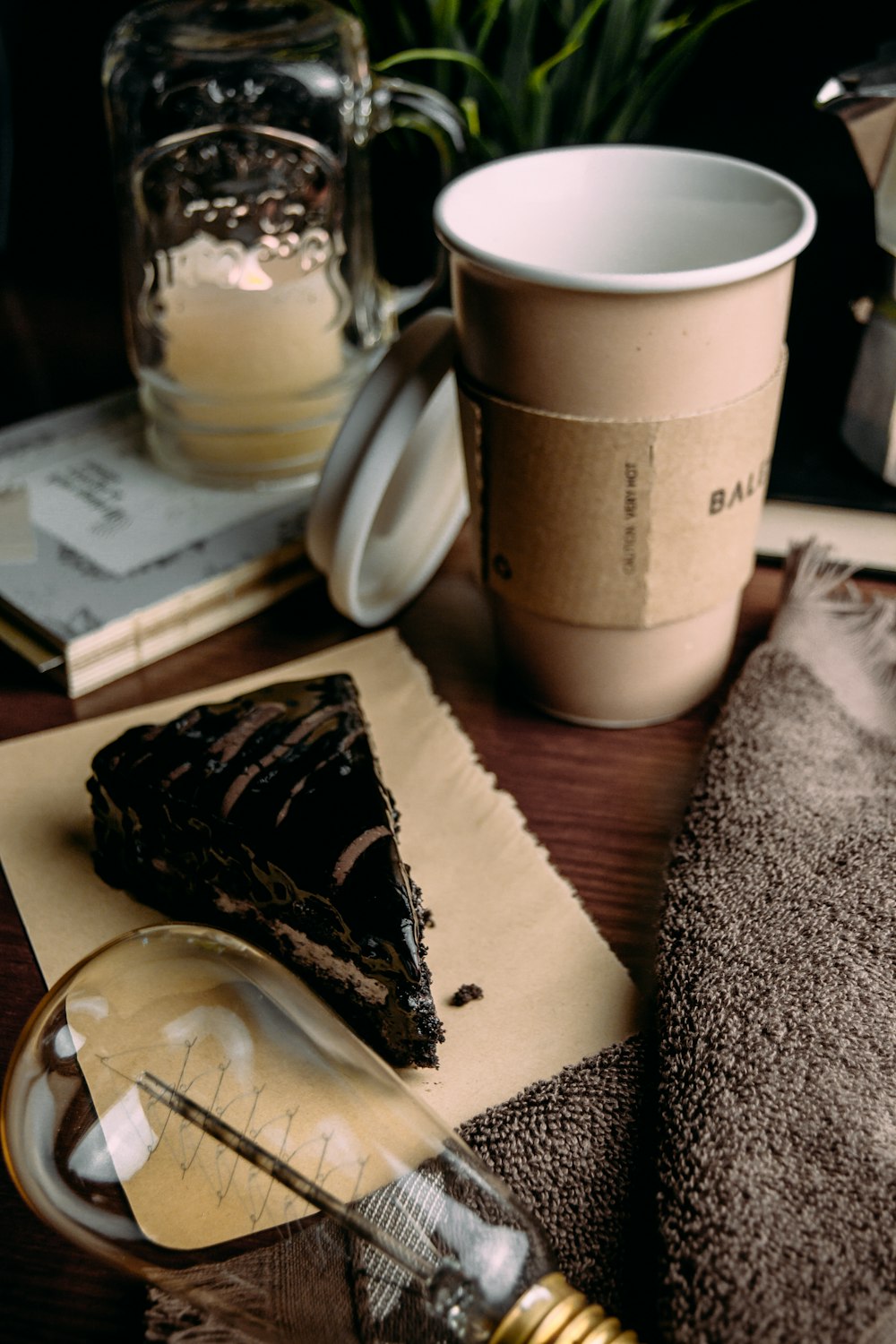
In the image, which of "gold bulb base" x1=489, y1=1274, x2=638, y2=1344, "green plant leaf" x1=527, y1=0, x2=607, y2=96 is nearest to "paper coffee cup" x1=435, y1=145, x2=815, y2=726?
"green plant leaf" x1=527, y1=0, x2=607, y2=96

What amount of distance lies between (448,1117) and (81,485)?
14.5 inches

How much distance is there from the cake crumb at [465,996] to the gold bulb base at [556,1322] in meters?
0.11

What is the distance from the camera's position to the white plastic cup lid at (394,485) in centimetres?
44

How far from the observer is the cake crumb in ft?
1.13

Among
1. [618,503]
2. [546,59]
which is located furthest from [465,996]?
[546,59]

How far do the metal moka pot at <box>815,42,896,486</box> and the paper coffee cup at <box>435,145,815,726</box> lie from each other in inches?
3.6

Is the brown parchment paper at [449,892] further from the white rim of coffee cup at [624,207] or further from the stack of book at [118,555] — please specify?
the white rim of coffee cup at [624,207]

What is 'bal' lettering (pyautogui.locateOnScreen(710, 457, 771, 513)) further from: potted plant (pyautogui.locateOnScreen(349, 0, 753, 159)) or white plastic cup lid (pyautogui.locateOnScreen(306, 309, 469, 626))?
potted plant (pyautogui.locateOnScreen(349, 0, 753, 159))

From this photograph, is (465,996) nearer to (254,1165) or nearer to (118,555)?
(254,1165)

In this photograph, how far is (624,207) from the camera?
430mm

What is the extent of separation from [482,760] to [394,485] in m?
0.13

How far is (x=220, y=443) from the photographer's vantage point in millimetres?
563

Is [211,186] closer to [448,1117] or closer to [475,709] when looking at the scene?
[475,709]

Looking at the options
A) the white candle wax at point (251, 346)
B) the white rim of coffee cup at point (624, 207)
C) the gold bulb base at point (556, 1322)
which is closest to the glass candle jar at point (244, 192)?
the white candle wax at point (251, 346)
